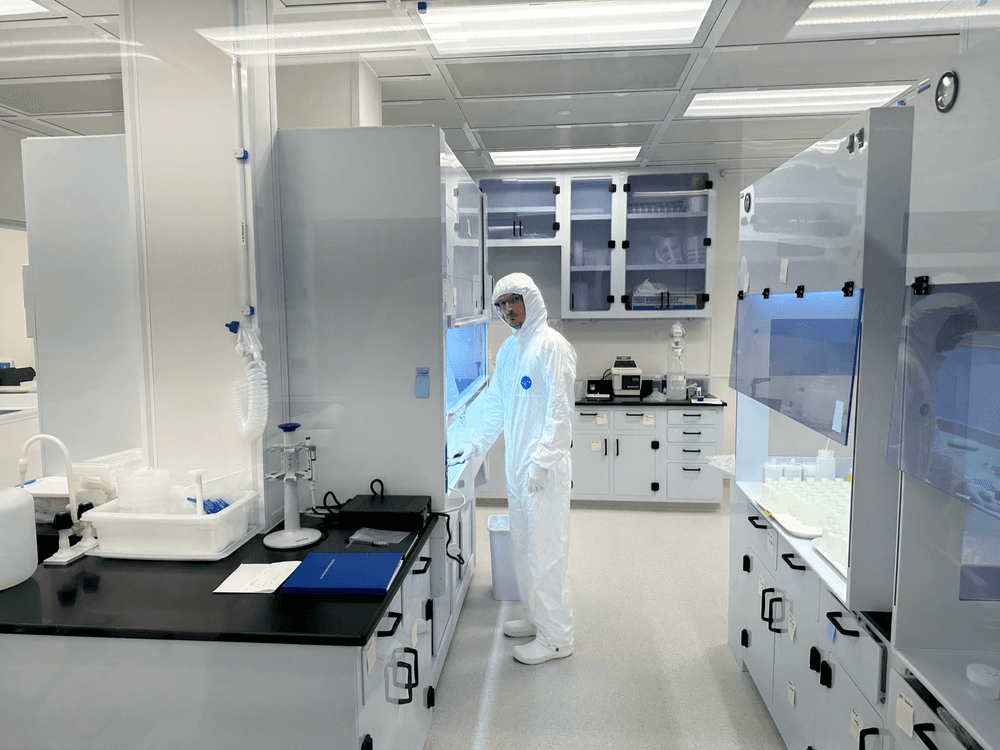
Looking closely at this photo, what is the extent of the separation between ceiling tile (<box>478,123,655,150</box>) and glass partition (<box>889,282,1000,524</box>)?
117 inches

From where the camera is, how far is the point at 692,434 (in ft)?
16.2

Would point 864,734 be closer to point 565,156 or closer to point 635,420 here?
point 635,420

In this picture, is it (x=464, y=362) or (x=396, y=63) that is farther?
(x=464, y=362)

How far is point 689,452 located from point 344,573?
12.0 feet

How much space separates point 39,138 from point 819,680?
294 centimetres

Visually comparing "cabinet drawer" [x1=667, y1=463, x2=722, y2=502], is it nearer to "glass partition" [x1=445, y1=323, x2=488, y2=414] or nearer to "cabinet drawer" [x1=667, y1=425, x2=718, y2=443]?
"cabinet drawer" [x1=667, y1=425, x2=718, y2=443]

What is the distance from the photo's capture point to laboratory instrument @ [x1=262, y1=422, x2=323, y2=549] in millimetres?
2064

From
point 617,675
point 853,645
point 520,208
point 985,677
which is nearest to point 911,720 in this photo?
point 985,677

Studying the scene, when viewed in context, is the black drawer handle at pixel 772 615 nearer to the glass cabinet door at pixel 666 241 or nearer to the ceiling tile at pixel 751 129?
the ceiling tile at pixel 751 129

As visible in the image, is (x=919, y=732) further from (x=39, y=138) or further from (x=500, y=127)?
(x=500, y=127)

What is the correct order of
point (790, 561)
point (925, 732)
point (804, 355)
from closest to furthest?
1. point (925, 732)
2. point (804, 355)
3. point (790, 561)

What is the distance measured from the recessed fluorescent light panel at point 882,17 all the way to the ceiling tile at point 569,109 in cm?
88

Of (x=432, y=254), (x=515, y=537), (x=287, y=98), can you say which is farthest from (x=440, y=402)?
(x=287, y=98)

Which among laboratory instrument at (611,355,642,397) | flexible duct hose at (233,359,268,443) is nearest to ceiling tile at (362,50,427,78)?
flexible duct hose at (233,359,268,443)
